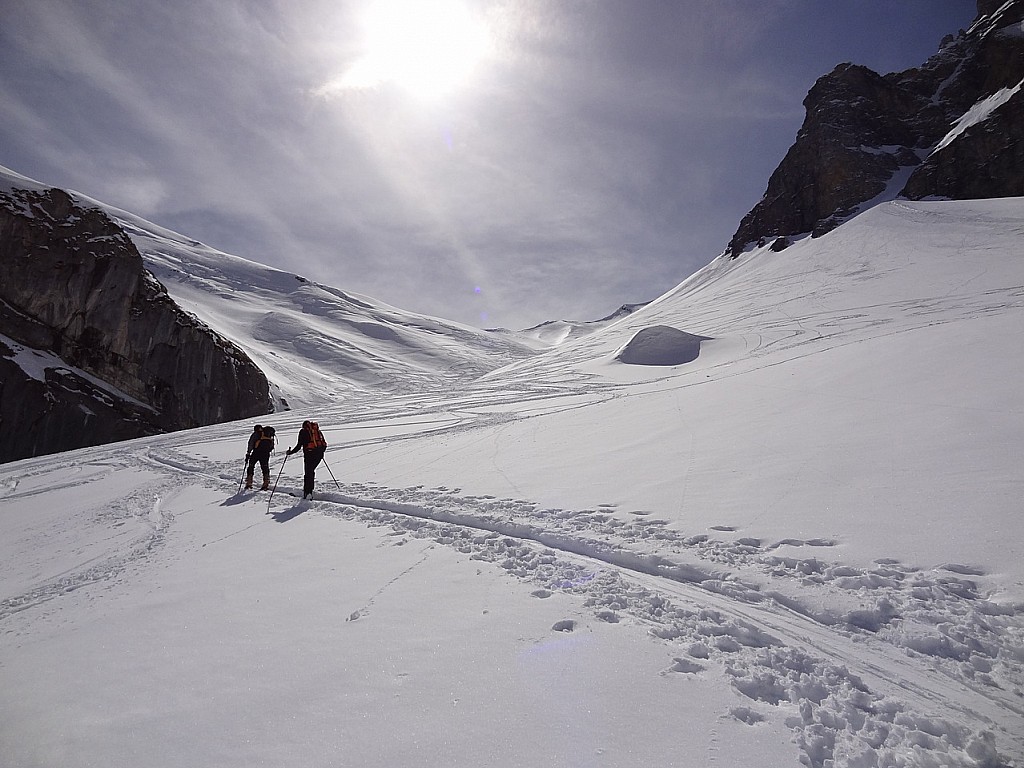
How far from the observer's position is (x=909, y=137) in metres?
77.5

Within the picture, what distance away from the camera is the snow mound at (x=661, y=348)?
2712 cm

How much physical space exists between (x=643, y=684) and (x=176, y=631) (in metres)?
4.34

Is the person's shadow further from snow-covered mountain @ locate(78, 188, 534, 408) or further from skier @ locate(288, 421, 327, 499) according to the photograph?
snow-covered mountain @ locate(78, 188, 534, 408)

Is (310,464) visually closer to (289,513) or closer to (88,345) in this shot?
(289,513)

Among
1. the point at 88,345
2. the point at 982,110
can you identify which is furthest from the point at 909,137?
the point at 88,345

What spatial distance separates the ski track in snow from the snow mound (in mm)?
22296

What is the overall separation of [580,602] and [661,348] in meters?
25.8

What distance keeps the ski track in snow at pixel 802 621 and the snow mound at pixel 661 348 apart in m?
22.3

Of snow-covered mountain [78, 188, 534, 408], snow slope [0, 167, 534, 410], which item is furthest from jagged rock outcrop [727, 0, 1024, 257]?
snow slope [0, 167, 534, 410]

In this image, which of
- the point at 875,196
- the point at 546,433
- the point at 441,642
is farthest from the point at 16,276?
the point at 875,196

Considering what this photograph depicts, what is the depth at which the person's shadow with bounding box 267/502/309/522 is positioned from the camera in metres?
8.12

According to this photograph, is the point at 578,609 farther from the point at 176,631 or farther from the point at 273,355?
the point at 273,355

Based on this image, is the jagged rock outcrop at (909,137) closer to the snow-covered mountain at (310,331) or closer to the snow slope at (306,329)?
the snow-covered mountain at (310,331)

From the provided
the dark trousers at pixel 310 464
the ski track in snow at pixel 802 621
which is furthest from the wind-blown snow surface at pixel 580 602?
the dark trousers at pixel 310 464
